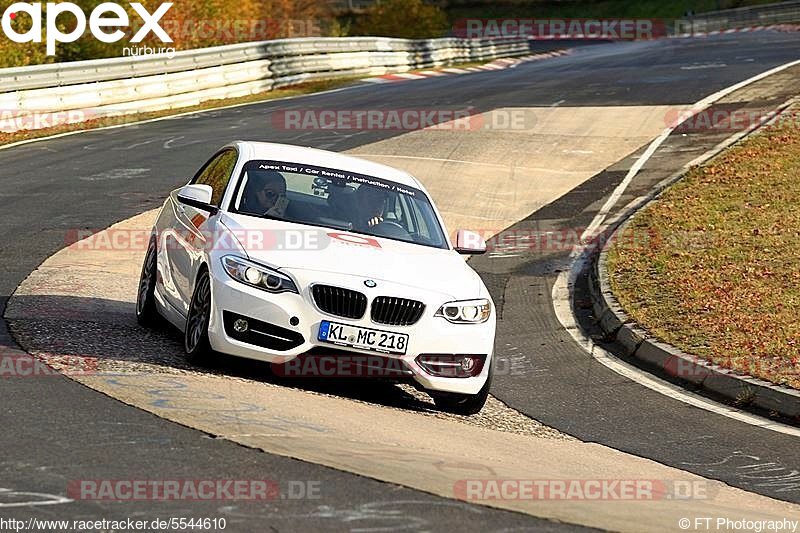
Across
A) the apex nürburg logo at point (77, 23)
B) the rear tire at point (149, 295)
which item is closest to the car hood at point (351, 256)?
the rear tire at point (149, 295)

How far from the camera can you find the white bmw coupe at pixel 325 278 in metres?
8.82

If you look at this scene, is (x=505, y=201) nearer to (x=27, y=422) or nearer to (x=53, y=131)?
(x=53, y=131)

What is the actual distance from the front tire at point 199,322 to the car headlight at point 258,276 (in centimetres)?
23

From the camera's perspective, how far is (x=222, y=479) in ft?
21.0

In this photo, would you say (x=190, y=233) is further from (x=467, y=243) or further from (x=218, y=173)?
(x=467, y=243)

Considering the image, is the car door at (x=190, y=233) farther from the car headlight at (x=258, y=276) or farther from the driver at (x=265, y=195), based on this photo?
the car headlight at (x=258, y=276)

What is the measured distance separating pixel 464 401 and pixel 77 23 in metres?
27.3

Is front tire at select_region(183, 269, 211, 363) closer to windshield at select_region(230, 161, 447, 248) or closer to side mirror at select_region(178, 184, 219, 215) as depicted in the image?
side mirror at select_region(178, 184, 219, 215)

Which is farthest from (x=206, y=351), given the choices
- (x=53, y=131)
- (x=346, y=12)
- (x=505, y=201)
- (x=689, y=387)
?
(x=346, y=12)

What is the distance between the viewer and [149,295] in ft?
35.5

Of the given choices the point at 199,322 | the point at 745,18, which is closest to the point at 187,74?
the point at 199,322

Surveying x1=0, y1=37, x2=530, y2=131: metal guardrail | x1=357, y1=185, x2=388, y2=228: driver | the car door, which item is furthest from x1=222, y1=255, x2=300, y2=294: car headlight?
x1=0, y1=37, x2=530, y2=131: metal guardrail

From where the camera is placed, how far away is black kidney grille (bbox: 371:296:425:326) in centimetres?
887

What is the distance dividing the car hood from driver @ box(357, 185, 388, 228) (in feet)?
0.93
